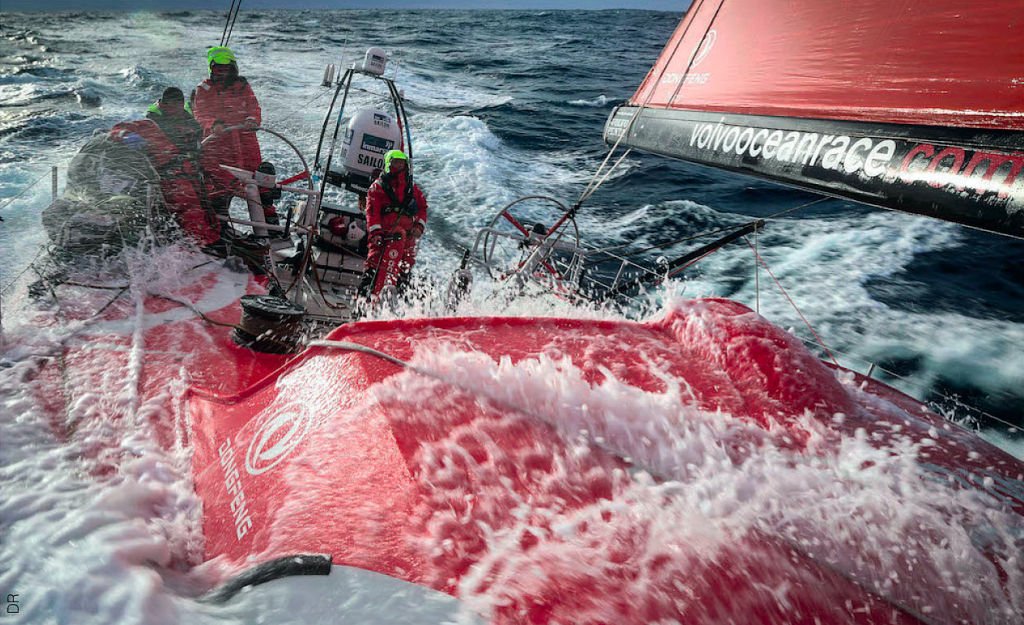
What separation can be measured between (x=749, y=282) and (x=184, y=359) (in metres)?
5.34

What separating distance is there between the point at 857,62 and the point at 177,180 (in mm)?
4385

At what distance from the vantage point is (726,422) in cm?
138

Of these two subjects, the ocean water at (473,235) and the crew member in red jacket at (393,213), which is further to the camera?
the crew member in red jacket at (393,213)

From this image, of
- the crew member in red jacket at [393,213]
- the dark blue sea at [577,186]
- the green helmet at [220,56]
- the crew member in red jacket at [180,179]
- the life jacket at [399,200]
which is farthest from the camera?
the green helmet at [220,56]

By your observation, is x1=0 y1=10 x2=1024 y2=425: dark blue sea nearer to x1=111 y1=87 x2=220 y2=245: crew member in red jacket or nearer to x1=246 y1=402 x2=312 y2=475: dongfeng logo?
x1=111 y1=87 x2=220 y2=245: crew member in red jacket

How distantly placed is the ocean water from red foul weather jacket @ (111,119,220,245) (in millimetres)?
710

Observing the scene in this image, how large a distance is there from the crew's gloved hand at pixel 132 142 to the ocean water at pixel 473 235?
0.81 metres

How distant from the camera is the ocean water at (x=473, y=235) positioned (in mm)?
1462

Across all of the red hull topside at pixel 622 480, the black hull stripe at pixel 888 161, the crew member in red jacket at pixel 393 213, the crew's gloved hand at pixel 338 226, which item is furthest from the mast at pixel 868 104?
the crew's gloved hand at pixel 338 226

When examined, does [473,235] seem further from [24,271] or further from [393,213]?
[24,271]

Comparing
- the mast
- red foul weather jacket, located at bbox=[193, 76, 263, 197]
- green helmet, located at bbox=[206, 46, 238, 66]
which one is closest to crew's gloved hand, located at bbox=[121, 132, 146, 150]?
red foul weather jacket, located at bbox=[193, 76, 263, 197]

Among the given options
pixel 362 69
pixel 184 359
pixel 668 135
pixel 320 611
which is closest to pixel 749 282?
pixel 668 135

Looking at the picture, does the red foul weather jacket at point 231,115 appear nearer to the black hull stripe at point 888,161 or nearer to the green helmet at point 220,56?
the green helmet at point 220,56

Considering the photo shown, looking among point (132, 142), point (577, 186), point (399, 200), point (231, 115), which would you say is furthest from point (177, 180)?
point (577, 186)
